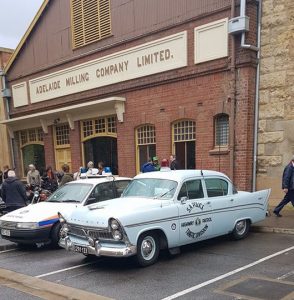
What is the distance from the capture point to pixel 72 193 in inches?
336

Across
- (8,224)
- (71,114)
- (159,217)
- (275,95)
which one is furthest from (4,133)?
(159,217)

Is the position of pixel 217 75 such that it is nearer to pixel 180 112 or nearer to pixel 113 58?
pixel 180 112

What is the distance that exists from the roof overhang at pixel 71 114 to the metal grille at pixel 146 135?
37.1 inches

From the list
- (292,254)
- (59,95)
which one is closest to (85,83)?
(59,95)

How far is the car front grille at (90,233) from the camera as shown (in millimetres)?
5979

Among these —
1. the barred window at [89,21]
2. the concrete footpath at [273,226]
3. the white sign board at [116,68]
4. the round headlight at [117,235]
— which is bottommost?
the concrete footpath at [273,226]

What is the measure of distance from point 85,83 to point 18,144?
6.90 meters

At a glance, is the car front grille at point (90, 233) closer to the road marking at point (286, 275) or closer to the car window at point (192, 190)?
the car window at point (192, 190)

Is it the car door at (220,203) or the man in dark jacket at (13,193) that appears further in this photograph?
the man in dark jacket at (13,193)

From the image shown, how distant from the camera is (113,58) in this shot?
14297 millimetres

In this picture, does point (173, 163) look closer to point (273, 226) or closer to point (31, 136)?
point (273, 226)

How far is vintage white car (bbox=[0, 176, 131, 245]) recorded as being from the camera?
7591mm

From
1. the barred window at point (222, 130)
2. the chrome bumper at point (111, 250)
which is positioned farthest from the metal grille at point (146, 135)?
the chrome bumper at point (111, 250)

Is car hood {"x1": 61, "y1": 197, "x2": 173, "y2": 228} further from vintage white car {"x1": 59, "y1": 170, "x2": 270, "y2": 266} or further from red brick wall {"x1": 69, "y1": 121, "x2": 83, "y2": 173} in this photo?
red brick wall {"x1": 69, "y1": 121, "x2": 83, "y2": 173}
